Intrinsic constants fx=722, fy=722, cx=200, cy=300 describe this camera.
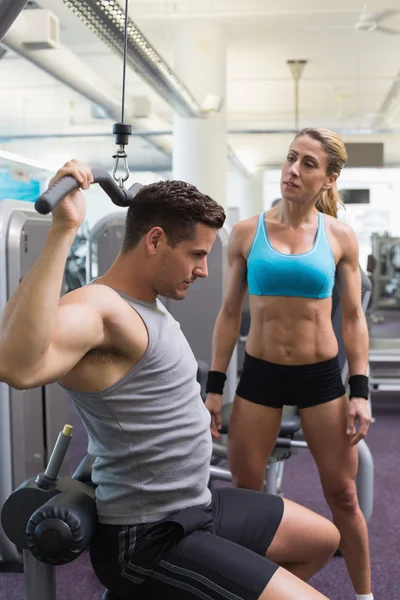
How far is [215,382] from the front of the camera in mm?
2168

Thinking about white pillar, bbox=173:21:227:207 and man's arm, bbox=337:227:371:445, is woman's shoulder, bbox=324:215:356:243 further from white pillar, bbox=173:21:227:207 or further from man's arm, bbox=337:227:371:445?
white pillar, bbox=173:21:227:207

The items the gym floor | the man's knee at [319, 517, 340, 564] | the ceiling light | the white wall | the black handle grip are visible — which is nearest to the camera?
the black handle grip

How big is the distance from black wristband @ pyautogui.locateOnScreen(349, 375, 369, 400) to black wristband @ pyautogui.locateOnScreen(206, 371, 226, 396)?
38cm

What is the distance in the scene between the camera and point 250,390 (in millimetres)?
2104

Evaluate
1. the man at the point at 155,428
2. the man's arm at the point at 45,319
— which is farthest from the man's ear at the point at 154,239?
the man's arm at the point at 45,319

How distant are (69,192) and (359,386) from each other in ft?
4.16

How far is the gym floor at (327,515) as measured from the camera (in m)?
2.48

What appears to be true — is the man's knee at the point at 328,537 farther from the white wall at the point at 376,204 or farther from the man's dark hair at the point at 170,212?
the white wall at the point at 376,204

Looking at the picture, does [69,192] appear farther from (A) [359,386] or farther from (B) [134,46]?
(B) [134,46]

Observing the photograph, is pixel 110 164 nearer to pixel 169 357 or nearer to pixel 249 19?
pixel 249 19

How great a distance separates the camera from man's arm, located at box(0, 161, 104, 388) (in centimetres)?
104

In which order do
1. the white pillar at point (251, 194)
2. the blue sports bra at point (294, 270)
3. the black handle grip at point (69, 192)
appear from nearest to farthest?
the black handle grip at point (69, 192), the blue sports bra at point (294, 270), the white pillar at point (251, 194)

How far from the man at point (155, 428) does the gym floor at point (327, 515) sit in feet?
4.08

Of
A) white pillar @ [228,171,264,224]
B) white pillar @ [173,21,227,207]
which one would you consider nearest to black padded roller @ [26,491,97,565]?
white pillar @ [173,21,227,207]
